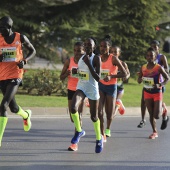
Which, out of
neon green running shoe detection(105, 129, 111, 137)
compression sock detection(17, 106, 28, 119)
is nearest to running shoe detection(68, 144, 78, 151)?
compression sock detection(17, 106, 28, 119)

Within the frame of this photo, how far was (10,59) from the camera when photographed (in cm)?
819

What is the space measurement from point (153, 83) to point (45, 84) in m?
6.93

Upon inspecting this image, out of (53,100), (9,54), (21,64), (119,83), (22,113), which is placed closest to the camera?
(21,64)

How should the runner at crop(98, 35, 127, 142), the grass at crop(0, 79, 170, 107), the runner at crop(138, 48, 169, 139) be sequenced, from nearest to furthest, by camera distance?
the runner at crop(98, 35, 127, 142) < the runner at crop(138, 48, 169, 139) < the grass at crop(0, 79, 170, 107)

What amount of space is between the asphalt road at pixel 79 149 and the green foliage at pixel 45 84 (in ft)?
15.1

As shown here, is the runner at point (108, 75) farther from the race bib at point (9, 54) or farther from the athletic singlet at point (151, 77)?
the race bib at point (9, 54)

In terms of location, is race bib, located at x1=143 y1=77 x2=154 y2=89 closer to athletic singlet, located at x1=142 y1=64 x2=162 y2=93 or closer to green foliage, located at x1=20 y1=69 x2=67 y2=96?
athletic singlet, located at x1=142 y1=64 x2=162 y2=93

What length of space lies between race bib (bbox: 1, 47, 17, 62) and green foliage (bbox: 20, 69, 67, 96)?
802cm

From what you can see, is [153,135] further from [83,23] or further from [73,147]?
[83,23]

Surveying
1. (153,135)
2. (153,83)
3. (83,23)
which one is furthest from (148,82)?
(83,23)

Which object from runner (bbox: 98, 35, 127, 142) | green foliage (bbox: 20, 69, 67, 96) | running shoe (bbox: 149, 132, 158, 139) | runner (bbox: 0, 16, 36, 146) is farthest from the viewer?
green foliage (bbox: 20, 69, 67, 96)

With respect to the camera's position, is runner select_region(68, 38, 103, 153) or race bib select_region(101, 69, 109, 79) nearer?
runner select_region(68, 38, 103, 153)

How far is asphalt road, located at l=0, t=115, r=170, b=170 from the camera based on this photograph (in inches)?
289

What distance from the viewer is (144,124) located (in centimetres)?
1154
